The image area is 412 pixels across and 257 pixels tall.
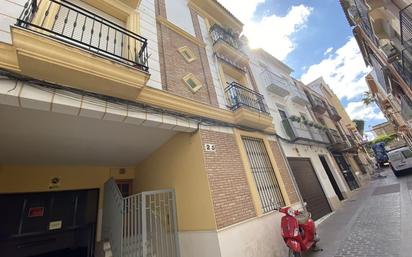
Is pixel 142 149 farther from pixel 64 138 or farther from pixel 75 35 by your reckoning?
pixel 75 35

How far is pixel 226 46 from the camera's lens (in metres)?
7.52

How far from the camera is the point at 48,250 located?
500 centimetres

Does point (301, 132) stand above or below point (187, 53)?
below

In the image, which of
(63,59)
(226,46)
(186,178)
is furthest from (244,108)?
(63,59)

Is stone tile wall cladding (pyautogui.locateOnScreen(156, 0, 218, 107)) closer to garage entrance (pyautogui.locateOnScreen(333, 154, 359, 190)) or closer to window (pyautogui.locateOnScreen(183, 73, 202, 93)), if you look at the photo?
window (pyautogui.locateOnScreen(183, 73, 202, 93))

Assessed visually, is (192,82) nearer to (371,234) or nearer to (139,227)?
(139,227)

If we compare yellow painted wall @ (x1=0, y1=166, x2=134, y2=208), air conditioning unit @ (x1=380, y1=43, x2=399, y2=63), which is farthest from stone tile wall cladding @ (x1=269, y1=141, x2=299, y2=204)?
air conditioning unit @ (x1=380, y1=43, x2=399, y2=63)

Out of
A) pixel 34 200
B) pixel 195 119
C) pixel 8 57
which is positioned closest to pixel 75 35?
pixel 8 57

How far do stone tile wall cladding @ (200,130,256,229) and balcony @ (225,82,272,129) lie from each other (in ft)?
2.81

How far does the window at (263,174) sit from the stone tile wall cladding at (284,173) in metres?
0.43

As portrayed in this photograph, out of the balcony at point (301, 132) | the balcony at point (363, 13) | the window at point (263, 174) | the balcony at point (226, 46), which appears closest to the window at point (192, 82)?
the window at point (263, 174)

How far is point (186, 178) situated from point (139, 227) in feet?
4.86

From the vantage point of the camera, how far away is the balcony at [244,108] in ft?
19.2

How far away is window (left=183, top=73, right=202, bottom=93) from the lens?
538 centimetres
